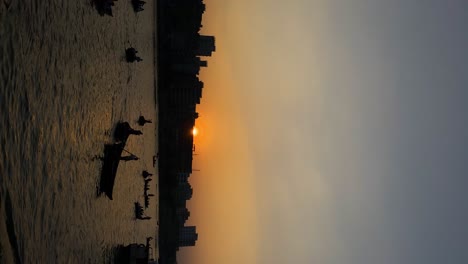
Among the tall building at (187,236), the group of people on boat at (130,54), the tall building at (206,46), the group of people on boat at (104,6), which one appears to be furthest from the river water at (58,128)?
the tall building at (187,236)

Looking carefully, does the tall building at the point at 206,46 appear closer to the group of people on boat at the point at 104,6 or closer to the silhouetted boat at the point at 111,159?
the silhouetted boat at the point at 111,159

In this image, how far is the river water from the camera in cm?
1127

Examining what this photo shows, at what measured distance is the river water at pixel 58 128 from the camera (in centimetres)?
1127

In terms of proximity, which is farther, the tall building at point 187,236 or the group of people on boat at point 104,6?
the tall building at point 187,236

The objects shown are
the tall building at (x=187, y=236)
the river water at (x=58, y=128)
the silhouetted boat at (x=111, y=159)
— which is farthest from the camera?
the tall building at (x=187, y=236)

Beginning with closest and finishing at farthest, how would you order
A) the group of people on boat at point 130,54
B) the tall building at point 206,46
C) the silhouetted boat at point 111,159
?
the silhouetted boat at point 111,159 < the group of people on boat at point 130,54 < the tall building at point 206,46

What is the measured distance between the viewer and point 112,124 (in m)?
24.5

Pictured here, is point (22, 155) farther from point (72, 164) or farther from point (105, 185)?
point (105, 185)

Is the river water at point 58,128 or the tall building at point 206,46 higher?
A: the tall building at point 206,46

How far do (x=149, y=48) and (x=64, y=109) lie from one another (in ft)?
96.5

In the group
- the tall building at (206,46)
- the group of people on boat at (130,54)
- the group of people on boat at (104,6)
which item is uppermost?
the tall building at (206,46)

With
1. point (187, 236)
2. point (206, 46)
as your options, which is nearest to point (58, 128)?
point (206, 46)

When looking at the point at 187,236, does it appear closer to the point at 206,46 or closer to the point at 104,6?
the point at 206,46

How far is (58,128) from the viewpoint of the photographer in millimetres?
14992
